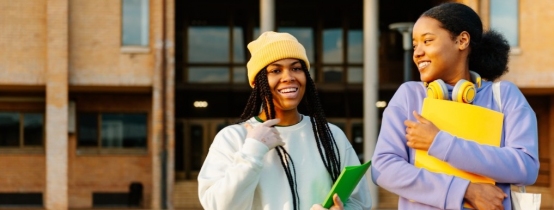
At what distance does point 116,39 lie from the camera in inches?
1000

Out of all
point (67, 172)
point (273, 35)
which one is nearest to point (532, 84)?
point (67, 172)

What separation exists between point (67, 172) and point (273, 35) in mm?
22621

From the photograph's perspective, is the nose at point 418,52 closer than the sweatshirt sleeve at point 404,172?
No

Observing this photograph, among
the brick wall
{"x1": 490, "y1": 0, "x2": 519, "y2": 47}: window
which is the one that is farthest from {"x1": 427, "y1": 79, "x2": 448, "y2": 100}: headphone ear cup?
the brick wall

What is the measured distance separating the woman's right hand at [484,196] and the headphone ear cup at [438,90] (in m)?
0.34

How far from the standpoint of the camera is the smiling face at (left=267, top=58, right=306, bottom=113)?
3.94 meters

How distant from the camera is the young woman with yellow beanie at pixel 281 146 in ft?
12.5

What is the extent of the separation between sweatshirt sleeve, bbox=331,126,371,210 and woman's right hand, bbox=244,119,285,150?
0.38 meters

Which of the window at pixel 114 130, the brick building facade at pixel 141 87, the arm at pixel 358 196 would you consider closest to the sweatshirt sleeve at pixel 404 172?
the arm at pixel 358 196

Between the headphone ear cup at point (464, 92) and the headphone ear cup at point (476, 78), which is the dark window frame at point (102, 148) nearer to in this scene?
the headphone ear cup at point (476, 78)

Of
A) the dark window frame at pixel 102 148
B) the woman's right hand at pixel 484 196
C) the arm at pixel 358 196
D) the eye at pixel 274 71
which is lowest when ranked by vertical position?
the dark window frame at pixel 102 148

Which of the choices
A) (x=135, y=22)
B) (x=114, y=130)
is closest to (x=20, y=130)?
(x=114, y=130)

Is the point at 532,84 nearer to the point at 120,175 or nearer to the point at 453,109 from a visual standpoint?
the point at 120,175

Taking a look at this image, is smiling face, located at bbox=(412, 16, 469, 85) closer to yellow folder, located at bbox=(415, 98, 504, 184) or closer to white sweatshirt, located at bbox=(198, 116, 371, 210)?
yellow folder, located at bbox=(415, 98, 504, 184)
